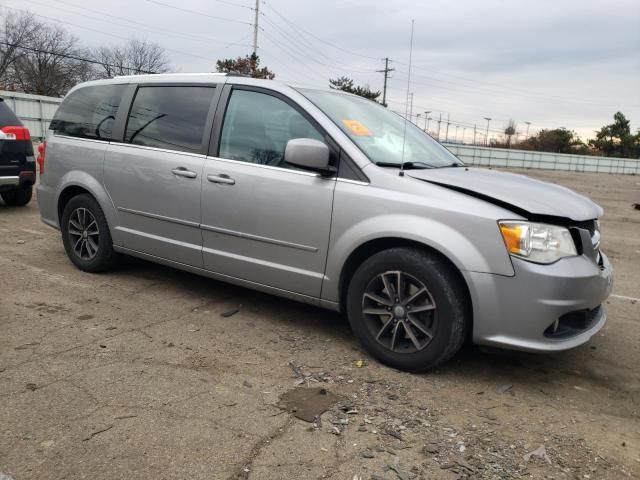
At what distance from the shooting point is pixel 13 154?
26.0ft

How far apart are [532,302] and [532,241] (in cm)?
34

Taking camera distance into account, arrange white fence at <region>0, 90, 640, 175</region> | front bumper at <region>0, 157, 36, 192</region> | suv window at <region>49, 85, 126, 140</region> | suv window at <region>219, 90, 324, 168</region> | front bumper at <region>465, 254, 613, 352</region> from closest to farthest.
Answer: front bumper at <region>465, 254, 613, 352</region>
suv window at <region>219, 90, 324, 168</region>
suv window at <region>49, 85, 126, 140</region>
front bumper at <region>0, 157, 36, 192</region>
white fence at <region>0, 90, 640, 175</region>

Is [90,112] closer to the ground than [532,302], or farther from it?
farther from it

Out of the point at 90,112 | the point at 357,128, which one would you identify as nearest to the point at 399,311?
the point at 357,128

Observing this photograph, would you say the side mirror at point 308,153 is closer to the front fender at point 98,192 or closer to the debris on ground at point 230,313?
the debris on ground at point 230,313

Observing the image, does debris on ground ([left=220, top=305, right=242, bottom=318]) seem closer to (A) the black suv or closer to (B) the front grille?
(B) the front grille

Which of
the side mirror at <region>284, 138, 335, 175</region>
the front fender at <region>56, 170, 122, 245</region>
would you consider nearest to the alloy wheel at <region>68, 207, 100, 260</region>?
the front fender at <region>56, 170, 122, 245</region>

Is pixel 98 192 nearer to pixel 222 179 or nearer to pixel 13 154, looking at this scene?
pixel 222 179

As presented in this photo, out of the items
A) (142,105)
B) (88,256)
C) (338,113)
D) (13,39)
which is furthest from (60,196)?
(13,39)

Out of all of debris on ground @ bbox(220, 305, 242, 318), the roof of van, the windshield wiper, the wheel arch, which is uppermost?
the roof of van

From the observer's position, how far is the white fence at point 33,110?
24.2 meters

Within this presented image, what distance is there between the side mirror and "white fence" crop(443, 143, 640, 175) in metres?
42.7

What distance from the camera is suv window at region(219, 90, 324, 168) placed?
3.86 m

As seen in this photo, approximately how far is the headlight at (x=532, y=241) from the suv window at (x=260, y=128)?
1.40 metres
